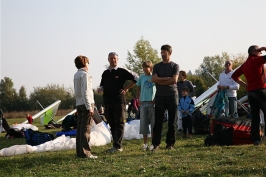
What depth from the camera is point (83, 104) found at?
25.5 ft

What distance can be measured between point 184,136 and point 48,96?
2261 inches

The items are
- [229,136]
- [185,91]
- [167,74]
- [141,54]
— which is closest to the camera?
[167,74]

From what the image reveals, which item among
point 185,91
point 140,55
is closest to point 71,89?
point 140,55

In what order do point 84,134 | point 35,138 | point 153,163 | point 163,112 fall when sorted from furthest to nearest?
1. point 35,138
2. point 163,112
3. point 84,134
4. point 153,163

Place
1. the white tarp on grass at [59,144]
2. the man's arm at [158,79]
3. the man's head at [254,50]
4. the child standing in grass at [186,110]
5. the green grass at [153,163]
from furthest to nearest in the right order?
Answer: 1. the child standing in grass at [186,110]
2. the white tarp on grass at [59,144]
3. the man's head at [254,50]
4. the man's arm at [158,79]
5. the green grass at [153,163]

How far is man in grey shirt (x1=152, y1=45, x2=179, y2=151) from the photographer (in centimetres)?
827

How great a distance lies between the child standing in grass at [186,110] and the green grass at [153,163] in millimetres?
2429

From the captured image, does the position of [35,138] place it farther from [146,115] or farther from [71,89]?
[71,89]

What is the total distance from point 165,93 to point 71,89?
5714 cm

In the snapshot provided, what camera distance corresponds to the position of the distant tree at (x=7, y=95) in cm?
6066

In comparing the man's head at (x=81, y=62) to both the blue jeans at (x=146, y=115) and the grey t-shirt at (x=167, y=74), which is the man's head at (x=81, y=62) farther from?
the blue jeans at (x=146, y=115)

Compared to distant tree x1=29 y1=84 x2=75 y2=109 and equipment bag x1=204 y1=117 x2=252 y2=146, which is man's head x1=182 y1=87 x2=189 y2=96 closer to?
equipment bag x1=204 y1=117 x2=252 y2=146

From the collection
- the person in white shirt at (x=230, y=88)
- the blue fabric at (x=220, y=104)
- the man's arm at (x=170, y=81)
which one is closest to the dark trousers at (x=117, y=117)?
the man's arm at (x=170, y=81)

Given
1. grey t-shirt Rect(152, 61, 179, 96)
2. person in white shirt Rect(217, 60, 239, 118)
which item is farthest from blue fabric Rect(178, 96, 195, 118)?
grey t-shirt Rect(152, 61, 179, 96)
